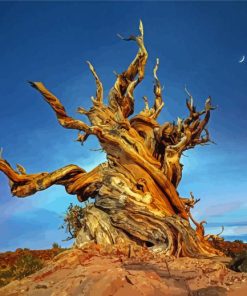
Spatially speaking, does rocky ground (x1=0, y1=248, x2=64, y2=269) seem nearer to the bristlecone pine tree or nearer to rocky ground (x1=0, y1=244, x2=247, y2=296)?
the bristlecone pine tree

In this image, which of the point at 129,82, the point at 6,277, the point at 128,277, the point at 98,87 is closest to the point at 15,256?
the point at 6,277

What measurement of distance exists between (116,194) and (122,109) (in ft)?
12.1

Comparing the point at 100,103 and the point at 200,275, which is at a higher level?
the point at 100,103

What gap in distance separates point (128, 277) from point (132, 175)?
228 inches

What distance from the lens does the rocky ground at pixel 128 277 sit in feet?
20.7

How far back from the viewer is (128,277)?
21.6 feet

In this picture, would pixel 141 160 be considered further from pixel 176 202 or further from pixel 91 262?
pixel 91 262

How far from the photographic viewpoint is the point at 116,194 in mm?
11477

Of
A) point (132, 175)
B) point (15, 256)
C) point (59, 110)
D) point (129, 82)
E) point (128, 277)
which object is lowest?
point (128, 277)

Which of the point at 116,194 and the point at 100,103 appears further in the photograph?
the point at 100,103

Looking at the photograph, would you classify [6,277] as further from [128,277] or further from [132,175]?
[128,277]

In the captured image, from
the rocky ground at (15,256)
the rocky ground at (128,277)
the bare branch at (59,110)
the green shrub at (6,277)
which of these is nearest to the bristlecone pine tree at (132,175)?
the bare branch at (59,110)

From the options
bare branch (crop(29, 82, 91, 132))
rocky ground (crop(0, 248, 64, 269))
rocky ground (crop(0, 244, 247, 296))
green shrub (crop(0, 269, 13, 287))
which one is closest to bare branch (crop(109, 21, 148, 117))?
bare branch (crop(29, 82, 91, 132))

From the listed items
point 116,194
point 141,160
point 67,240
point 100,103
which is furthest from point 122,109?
point 67,240
